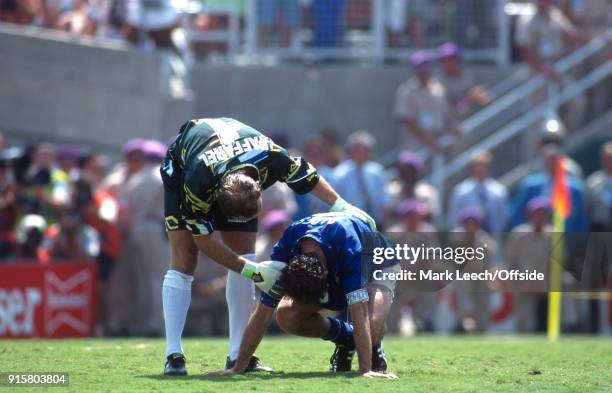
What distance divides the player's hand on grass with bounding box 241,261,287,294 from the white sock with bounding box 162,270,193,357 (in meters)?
0.57

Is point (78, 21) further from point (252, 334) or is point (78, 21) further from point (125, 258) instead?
point (252, 334)

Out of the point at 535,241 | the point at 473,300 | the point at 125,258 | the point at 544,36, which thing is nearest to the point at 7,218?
the point at 125,258

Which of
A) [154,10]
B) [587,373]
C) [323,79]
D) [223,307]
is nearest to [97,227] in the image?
[223,307]

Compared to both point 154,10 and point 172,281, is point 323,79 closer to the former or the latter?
point 154,10

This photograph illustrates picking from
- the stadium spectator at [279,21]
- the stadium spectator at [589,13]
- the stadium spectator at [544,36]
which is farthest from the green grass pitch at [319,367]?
the stadium spectator at [279,21]

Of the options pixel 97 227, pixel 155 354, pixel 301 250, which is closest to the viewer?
pixel 301 250

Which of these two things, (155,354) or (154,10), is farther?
(154,10)

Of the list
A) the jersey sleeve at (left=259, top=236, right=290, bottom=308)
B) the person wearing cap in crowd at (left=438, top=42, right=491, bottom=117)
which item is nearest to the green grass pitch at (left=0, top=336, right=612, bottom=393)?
the jersey sleeve at (left=259, top=236, right=290, bottom=308)

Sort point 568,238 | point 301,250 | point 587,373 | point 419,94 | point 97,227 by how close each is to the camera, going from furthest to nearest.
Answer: point 419,94, point 97,227, point 568,238, point 587,373, point 301,250

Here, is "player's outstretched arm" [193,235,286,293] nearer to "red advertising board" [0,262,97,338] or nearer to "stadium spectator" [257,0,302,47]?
"red advertising board" [0,262,97,338]

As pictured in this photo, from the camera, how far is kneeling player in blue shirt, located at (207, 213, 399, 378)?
7.60m

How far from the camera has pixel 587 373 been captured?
8328 millimetres

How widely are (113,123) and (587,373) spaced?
9.42 metres

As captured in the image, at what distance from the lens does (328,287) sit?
7922 millimetres
